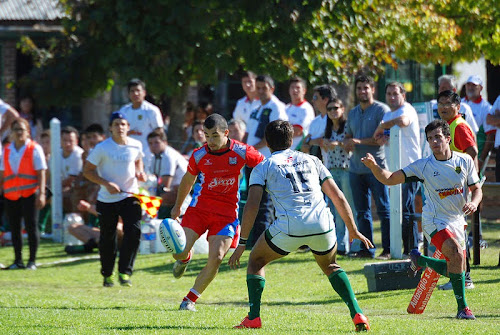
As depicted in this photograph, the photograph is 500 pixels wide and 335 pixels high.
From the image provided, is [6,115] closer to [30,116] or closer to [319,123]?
[30,116]

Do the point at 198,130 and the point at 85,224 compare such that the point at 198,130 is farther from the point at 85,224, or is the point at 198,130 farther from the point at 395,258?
the point at 395,258

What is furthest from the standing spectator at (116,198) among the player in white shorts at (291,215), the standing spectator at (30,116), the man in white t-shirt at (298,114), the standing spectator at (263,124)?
the standing spectator at (30,116)

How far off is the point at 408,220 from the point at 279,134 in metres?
5.22

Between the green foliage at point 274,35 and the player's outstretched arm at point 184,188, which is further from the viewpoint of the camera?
the green foliage at point 274,35

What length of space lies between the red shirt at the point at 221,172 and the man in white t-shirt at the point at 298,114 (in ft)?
15.4

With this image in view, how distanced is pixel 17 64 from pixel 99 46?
7.08 metres

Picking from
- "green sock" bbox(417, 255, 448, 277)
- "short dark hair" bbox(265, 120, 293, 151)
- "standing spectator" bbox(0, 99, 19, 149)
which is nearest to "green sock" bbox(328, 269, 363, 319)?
"short dark hair" bbox(265, 120, 293, 151)

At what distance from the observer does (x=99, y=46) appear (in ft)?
66.0

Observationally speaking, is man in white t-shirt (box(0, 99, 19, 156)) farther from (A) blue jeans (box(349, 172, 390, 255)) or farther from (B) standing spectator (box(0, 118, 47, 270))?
(A) blue jeans (box(349, 172, 390, 255))

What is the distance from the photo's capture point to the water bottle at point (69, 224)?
53.7 ft

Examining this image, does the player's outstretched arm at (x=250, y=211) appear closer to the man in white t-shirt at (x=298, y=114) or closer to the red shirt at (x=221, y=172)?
the red shirt at (x=221, y=172)

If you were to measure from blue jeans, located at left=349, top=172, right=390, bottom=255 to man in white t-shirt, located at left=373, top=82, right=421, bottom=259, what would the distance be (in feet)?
0.77

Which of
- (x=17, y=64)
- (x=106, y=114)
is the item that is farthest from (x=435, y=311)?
(x=17, y=64)

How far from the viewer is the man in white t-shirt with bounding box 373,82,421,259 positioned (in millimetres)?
12992
